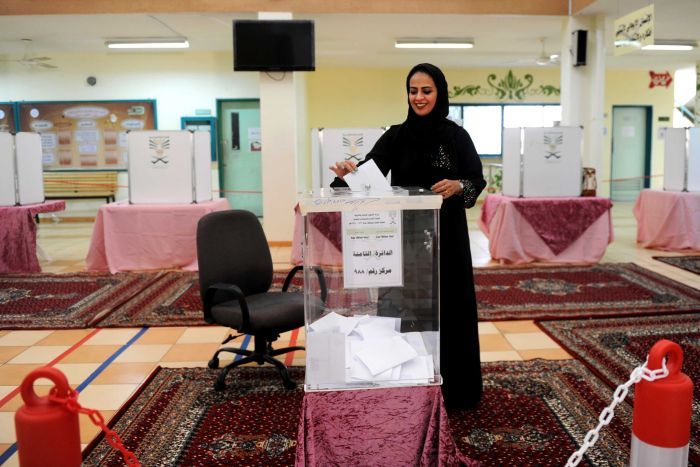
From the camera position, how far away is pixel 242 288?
3.33 m

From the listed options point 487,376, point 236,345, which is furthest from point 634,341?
point 236,345

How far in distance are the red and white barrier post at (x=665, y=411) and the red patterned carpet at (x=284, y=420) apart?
0.98 metres

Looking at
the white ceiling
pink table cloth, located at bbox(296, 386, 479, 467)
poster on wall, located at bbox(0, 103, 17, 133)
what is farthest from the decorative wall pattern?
pink table cloth, located at bbox(296, 386, 479, 467)

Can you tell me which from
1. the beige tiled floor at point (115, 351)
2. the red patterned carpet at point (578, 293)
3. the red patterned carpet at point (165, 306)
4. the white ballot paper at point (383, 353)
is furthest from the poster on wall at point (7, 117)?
the white ballot paper at point (383, 353)

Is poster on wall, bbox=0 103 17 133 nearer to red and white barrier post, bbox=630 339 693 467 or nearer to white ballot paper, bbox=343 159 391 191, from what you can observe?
white ballot paper, bbox=343 159 391 191

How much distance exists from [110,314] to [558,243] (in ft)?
14.1

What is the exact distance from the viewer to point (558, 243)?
634 cm

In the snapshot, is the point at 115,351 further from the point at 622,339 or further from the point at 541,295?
the point at 541,295

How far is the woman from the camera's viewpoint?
92.1 inches

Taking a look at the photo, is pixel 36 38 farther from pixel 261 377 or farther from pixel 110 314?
pixel 261 377

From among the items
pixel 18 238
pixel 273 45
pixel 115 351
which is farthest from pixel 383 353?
pixel 273 45

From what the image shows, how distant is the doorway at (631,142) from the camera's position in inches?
510

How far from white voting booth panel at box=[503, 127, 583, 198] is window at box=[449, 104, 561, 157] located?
6372mm

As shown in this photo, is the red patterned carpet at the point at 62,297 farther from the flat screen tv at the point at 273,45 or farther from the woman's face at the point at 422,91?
the woman's face at the point at 422,91
